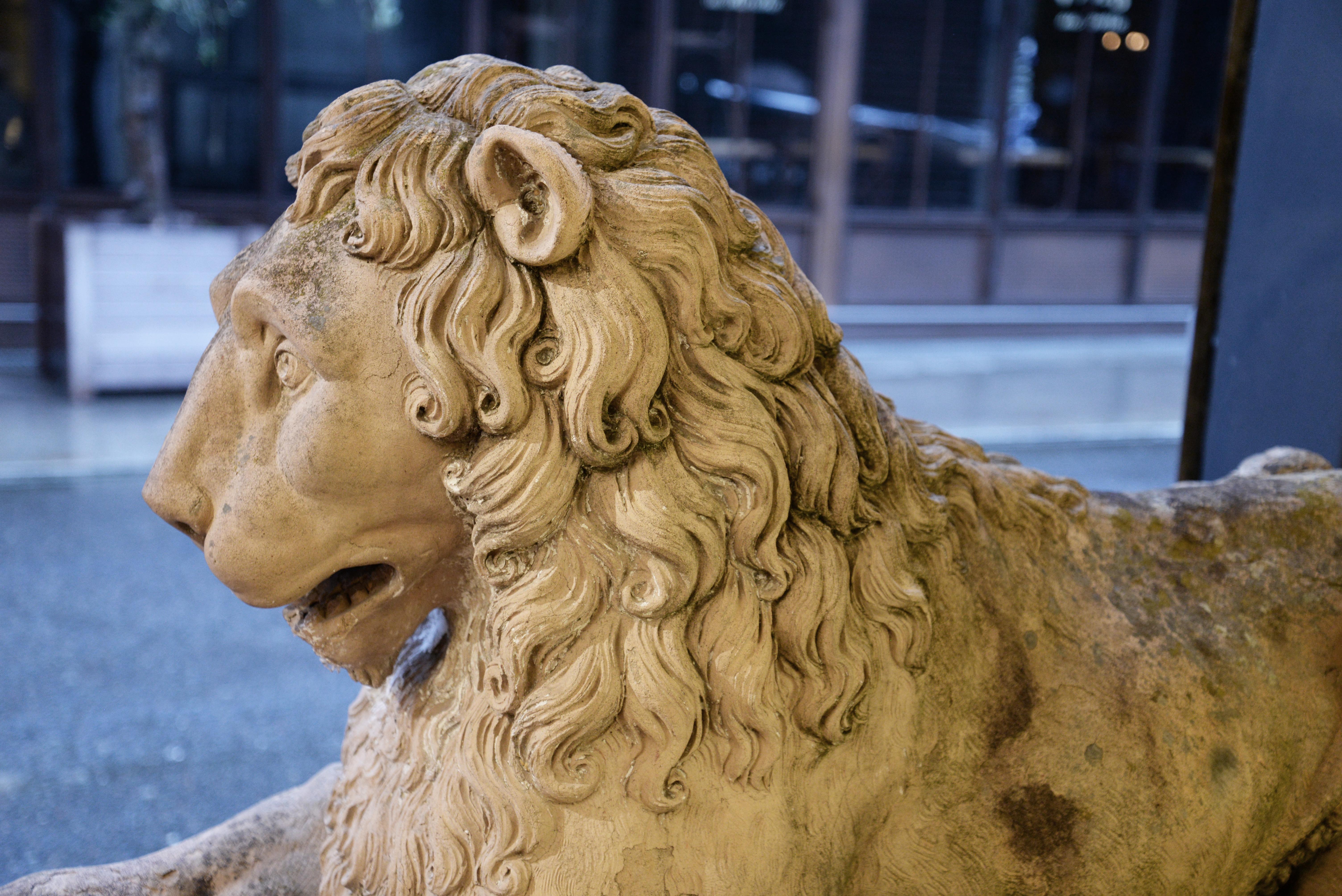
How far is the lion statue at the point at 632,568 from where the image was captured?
90 centimetres

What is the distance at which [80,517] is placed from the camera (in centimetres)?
354

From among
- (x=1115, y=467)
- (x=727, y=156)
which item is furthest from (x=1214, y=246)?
(x=727, y=156)

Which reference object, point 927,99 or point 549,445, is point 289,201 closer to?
point 927,99

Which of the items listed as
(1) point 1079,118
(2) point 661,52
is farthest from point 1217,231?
(1) point 1079,118

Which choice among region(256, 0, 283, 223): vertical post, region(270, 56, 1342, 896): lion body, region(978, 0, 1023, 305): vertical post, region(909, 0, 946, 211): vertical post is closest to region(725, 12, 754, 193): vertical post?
region(909, 0, 946, 211): vertical post

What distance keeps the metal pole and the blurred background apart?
3.45 feet

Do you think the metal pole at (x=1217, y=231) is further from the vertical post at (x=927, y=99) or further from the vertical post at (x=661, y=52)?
the vertical post at (x=927, y=99)

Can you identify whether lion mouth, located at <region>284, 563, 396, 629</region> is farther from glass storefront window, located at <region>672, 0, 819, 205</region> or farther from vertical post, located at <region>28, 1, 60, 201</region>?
vertical post, located at <region>28, 1, 60, 201</region>

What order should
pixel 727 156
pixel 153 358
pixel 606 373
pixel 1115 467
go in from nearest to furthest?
pixel 606 373
pixel 1115 467
pixel 153 358
pixel 727 156

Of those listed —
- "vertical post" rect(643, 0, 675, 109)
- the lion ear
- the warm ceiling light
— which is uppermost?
the warm ceiling light

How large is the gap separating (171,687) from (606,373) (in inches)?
80.7

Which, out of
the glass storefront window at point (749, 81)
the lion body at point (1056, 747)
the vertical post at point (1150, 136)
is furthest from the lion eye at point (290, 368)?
the vertical post at point (1150, 136)

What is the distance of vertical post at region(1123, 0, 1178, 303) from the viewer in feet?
27.3

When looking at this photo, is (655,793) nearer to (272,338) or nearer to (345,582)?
(345,582)
